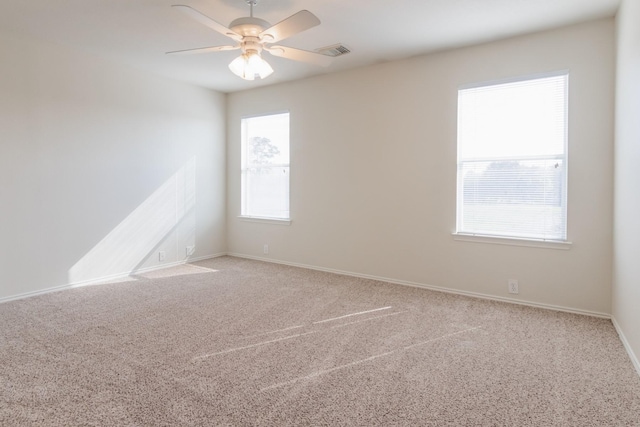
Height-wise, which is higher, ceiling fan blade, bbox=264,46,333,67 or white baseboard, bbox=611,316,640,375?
ceiling fan blade, bbox=264,46,333,67

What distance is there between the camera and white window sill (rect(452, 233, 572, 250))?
3.39 metres

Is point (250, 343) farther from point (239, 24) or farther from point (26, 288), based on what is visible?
point (26, 288)

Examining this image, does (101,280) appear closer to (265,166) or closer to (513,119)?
(265,166)

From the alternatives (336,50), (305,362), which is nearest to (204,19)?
(336,50)

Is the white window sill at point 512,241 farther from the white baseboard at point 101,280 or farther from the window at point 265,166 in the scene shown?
the white baseboard at point 101,280

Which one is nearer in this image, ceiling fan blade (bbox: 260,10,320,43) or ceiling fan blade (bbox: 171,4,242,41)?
ceiling fan blade (bbox: 171,4,242,41)

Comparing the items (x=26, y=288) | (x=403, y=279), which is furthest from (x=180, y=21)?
(x=403, y=279)

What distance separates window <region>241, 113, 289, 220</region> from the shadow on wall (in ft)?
2.74

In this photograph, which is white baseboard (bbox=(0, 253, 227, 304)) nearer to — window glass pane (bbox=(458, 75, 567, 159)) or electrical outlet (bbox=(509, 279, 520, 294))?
window glass pane (bbox=(458, 75, 567, 159))

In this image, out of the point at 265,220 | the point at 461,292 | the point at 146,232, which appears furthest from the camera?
the point at 265,220

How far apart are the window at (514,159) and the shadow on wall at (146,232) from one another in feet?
12.3

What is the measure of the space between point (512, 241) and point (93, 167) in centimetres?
464

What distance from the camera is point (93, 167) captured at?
4238mm

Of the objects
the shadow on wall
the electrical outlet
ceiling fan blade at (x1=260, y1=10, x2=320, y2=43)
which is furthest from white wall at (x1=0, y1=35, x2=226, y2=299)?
the electrical outlet
